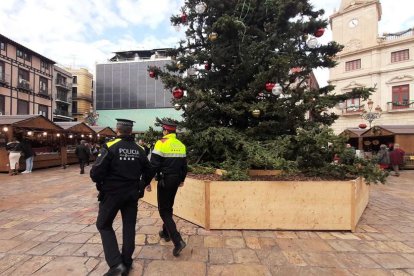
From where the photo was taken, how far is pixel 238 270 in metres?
3.31

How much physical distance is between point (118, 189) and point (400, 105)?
1209 inches

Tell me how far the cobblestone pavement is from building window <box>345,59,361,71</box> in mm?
27974

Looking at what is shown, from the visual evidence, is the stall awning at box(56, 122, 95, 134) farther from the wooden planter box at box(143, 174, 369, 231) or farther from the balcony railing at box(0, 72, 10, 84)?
the balcony railing at box(0, 72, 10, 84)

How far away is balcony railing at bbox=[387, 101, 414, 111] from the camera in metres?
26.7

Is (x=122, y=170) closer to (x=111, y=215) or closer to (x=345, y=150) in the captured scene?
(x=111, y=215)

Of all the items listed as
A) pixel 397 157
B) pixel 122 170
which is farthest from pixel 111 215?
pixel 397 157

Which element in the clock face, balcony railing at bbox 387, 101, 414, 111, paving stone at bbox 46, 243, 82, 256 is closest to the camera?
paving stone at bbox 46, 243, 82, 256

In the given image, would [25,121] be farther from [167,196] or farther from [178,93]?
[167,196]

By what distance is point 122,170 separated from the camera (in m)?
3.13

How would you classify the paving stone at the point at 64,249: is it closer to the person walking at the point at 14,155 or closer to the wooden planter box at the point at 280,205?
the wooden planter box at the point at 280,205

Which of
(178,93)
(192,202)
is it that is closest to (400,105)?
(178,93)

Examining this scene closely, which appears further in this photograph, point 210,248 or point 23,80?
point 23,80

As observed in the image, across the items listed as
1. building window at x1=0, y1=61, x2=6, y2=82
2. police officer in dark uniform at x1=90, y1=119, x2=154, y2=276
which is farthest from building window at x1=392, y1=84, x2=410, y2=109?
building window at x1=0, y1=61, x2=6, y2=82

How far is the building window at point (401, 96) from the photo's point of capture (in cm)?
2688
